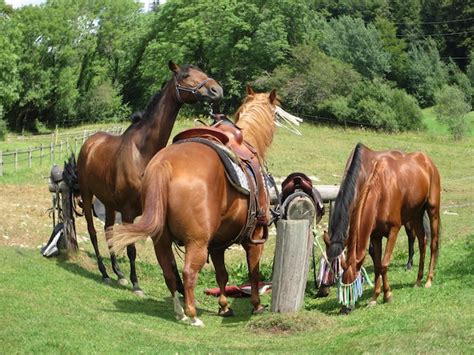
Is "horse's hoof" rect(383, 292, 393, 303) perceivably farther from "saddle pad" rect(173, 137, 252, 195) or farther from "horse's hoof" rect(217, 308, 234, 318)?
"saddle pad" rect(173, 137, 252, 195)

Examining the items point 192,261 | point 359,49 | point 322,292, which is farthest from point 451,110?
point 192,261

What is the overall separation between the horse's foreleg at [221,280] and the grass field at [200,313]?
165 mm

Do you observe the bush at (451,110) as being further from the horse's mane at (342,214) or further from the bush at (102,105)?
the horse's mane at (342,214)

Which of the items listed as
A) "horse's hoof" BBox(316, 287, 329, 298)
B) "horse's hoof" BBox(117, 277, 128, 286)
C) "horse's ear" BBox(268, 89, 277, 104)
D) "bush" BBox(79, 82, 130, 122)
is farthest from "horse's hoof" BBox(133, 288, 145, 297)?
"bush" BBox(79, 82, 130, 122)

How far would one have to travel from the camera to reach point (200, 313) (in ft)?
31.3

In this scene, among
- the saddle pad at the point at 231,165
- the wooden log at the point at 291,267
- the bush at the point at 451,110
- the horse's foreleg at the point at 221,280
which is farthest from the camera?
the bush at the point at 451,110

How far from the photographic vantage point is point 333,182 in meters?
26.6

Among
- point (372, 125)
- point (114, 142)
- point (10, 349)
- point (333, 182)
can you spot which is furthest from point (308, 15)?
point (10, 349)

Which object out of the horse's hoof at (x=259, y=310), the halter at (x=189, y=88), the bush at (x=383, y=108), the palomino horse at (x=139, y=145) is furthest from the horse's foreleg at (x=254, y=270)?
the bush at (x=383, y=108)

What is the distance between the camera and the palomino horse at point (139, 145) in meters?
10.0

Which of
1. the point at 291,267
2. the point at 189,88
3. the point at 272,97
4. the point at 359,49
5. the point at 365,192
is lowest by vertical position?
the point at 291,267

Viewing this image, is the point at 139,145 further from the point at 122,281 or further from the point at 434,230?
the point at 434,230

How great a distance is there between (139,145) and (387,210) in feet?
11.8

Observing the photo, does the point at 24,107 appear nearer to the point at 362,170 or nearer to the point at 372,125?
the point at 372,125
